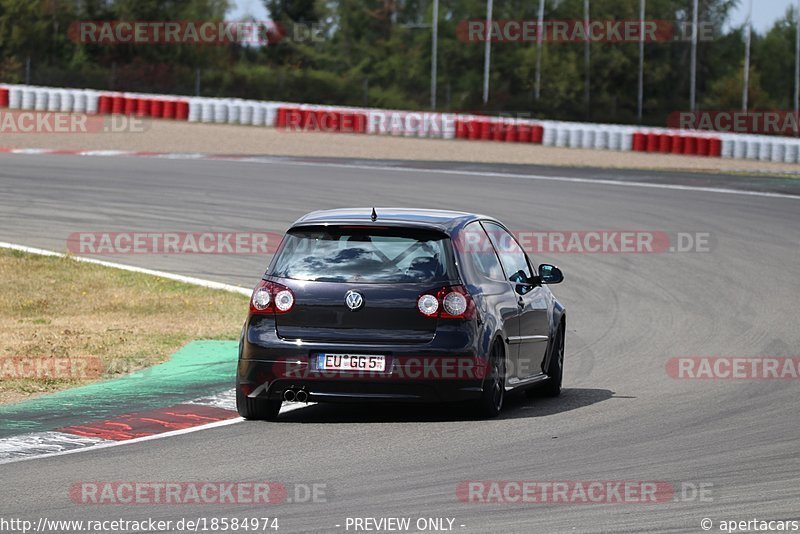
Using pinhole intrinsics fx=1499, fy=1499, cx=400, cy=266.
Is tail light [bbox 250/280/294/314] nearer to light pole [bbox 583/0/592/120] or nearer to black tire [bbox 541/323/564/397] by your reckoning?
black tire [bbox 541/323/564/397]

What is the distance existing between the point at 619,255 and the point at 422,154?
1899 cm

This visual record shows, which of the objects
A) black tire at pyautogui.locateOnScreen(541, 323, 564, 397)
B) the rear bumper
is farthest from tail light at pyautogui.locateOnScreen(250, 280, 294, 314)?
black tire at pyautogui.locateOnScreen(541, 323, 564, 397)

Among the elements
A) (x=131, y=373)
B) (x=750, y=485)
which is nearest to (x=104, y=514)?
(x=750, y=485)

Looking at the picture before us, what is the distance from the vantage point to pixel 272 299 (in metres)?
9.76

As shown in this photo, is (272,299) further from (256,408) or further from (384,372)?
(384,372)

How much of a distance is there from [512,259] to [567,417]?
5.12ft

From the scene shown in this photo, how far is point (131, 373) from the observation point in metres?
12.1

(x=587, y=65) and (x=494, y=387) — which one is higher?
(x=587, y=65)

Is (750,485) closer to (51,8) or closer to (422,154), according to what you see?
(422,154)

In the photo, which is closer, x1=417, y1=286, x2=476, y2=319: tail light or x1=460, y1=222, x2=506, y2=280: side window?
x1=417, y1=286, x2=476, y2=319: tail light
